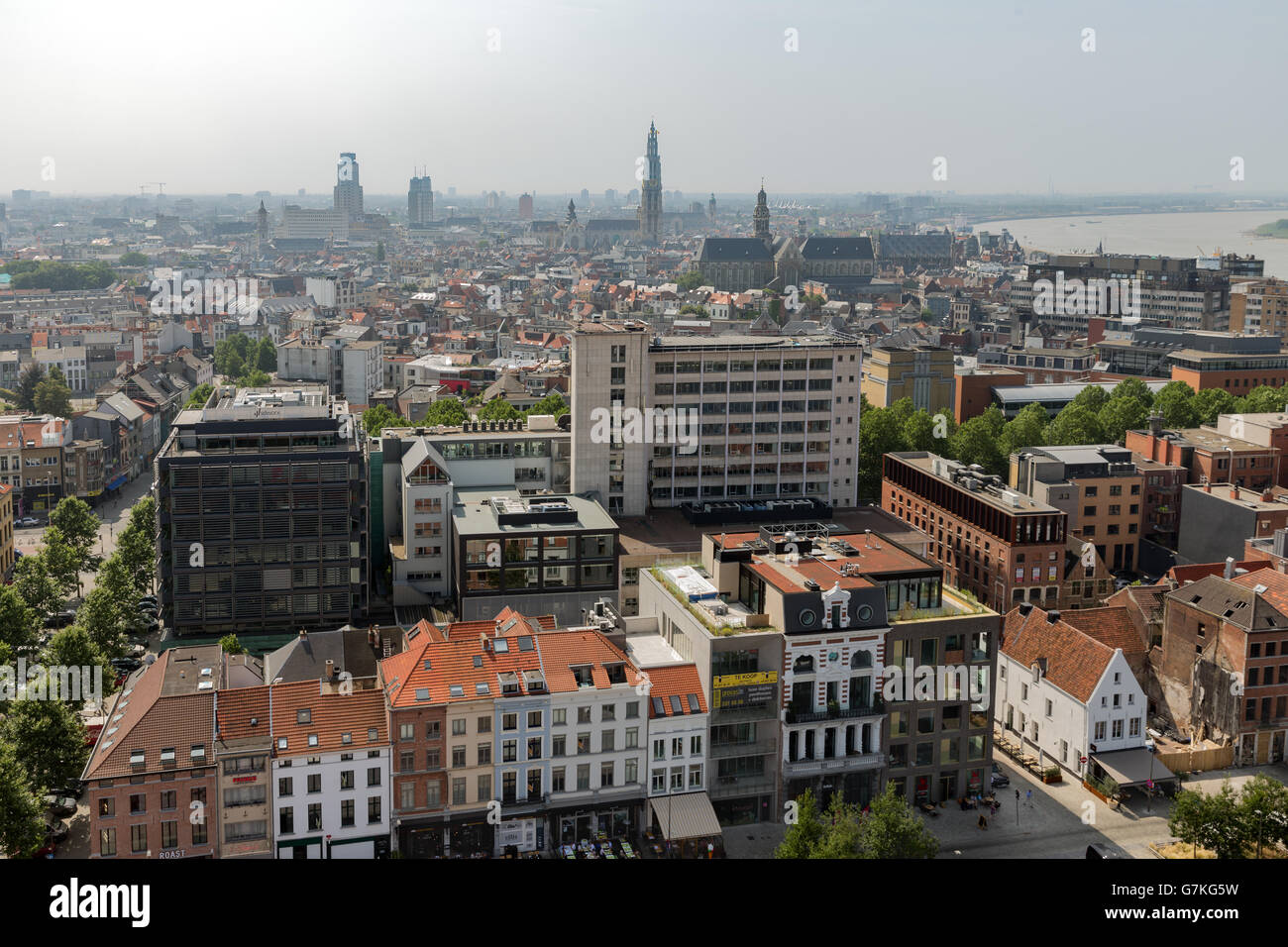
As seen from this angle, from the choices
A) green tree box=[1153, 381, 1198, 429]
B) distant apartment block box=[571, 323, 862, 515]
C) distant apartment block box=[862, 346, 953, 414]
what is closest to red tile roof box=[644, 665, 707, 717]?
distant apartment block box=[571, 323, 862, 515]

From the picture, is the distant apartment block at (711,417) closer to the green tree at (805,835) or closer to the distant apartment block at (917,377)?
the green tree at (805,835)

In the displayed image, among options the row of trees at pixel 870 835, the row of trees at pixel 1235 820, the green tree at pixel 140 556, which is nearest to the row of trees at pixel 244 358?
the green tree at pixel 140 556

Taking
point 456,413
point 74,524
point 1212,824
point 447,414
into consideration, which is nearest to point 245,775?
point 1212,824

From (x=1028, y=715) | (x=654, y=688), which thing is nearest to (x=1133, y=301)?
(x=1028, y=715)

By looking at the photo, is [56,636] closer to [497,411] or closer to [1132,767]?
[1132,767]

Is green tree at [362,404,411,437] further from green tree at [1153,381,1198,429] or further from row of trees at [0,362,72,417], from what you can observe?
green tree at [1153,381,1198,429]

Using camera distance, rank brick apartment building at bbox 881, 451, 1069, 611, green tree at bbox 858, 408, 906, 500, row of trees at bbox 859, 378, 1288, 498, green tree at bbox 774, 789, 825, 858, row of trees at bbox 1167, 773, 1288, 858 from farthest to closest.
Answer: row of trees at bbox 859, 378, 1288, 498 → green tree at bbox 858, 408, 906, 500 → brick apartment building at bbox 881, 451, 1069, 611 → row of trees at bbox 1167, 773, 1288, 858 → green tree at bbox 774, 789, 825, 858
